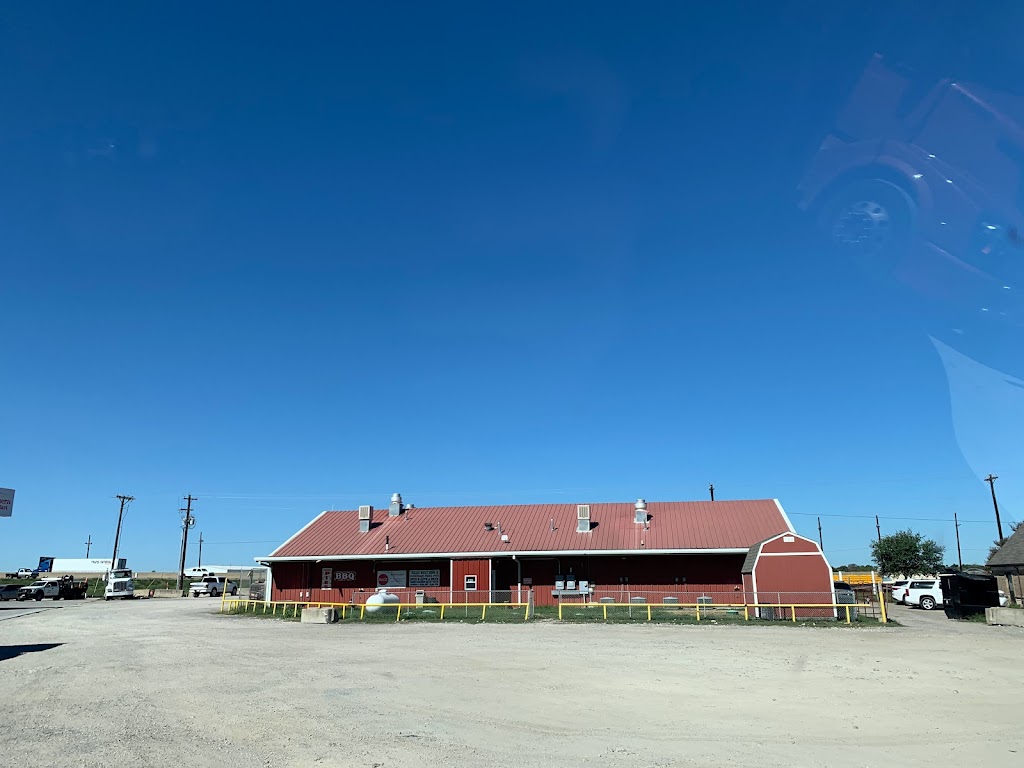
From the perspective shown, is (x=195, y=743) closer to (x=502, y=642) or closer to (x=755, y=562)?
(x=502, y=642)

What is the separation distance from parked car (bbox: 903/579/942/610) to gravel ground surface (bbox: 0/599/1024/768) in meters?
20.4

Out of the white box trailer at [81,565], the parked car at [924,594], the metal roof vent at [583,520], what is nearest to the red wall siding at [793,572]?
the metal roof vent at [583,520]

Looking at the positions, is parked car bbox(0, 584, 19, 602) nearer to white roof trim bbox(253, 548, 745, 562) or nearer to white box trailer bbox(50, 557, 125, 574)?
white roof trim bbox(253, 548, 745, 562)

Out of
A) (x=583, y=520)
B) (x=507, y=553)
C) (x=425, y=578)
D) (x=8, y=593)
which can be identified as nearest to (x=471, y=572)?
(x=507, y=553)

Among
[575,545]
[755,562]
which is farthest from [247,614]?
[755,562]

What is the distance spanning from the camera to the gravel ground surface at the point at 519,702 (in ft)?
32.1

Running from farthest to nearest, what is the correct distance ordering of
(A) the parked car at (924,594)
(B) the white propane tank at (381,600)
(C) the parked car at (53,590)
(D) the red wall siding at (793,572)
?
(C) the parked car at (53,590) < (A) the parked car at (924,594) < (B) the white propane tank at (381,600) < (D) the red wall siding at (793,572)

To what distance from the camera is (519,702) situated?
13289mm

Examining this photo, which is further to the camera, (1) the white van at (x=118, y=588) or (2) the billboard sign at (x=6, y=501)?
(1) the white van at (x=118, y=588)

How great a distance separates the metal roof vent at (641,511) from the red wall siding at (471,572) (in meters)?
9.52

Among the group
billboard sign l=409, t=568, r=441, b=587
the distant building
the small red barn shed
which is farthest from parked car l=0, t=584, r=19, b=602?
the distant building

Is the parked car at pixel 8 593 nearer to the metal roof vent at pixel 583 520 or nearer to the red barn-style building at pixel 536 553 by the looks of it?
the red barn-style building at pixel 536 553

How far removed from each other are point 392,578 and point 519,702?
32.3m

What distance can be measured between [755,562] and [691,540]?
21.0 ft
